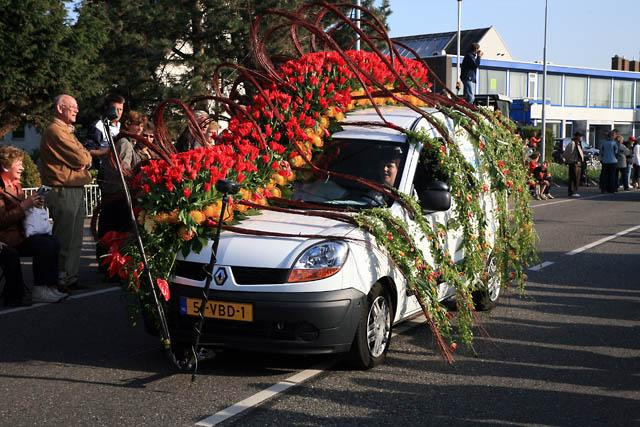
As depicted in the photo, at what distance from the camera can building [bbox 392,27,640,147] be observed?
78.4 m

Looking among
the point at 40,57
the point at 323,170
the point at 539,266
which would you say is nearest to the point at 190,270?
the point at 323,170

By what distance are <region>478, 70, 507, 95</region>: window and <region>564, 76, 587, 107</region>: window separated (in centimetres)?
1288

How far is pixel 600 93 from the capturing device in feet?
305

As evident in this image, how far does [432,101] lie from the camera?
26.0 feet

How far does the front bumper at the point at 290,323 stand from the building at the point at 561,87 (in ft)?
232

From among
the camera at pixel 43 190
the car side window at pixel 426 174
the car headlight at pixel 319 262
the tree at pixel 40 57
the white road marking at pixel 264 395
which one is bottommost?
the white road marking at pixel 264 395

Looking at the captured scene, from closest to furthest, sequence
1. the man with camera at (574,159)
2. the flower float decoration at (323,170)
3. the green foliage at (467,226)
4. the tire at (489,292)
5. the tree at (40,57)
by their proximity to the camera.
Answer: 1. the flower float decoration at (323,170)
2. the green foliage at (467,226)
3. the tire at (489,292)
4. the tree at (40,57)
5. the man with camera at (574,159)

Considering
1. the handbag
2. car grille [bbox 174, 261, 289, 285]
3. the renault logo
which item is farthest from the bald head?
the renault logo

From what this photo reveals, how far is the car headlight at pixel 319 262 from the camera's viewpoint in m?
5.91

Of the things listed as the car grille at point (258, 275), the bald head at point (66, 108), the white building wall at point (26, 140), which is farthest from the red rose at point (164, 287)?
the white building wall at point (26, 140)

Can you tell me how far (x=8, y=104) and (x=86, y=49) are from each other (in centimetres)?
287

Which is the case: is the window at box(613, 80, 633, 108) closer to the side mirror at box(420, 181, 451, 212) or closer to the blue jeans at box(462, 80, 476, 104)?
the blue jeans at box(462, 80, 476, 104)

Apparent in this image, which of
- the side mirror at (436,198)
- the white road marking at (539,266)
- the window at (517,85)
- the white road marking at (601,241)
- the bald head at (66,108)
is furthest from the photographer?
the window at (517,85)

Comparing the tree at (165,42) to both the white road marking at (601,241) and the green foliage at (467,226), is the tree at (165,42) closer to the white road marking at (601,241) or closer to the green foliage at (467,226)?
the white road marking at (601,241)
